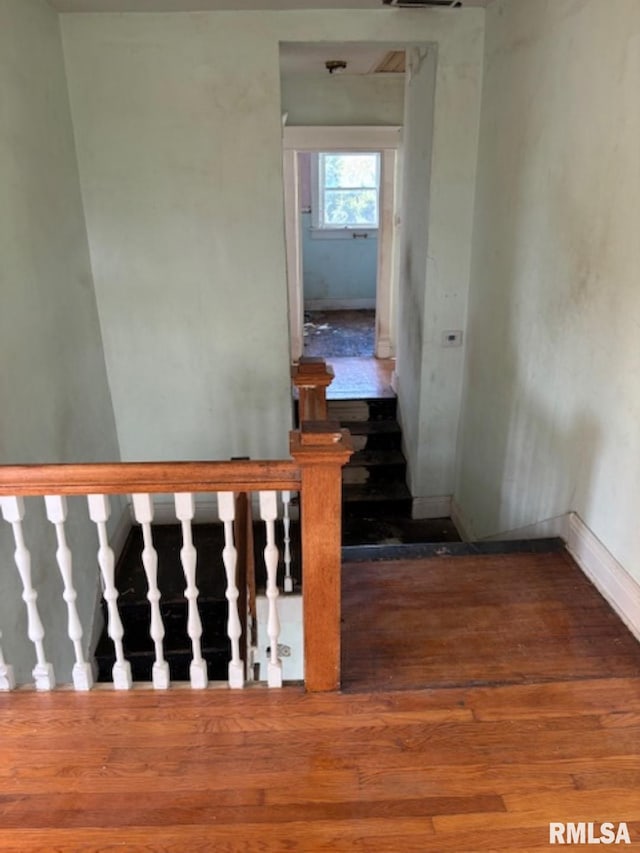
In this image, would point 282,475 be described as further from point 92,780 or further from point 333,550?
point 92,780

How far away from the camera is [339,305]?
8.87 meters

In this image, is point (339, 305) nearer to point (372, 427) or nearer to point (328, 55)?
point (372, 427)

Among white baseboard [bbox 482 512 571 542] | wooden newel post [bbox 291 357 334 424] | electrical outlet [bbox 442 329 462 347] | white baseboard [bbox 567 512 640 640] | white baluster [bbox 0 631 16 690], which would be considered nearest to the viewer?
white baluster [bbox 0 631 16 690]

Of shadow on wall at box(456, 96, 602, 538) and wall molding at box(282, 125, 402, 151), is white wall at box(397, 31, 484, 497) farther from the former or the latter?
wall molding at box(282, 125, 402, 151)

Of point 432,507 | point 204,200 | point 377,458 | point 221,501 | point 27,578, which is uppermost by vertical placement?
point 204,200

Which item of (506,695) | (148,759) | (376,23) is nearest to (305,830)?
(148,759)

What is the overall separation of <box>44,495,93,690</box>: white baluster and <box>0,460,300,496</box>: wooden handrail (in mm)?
44

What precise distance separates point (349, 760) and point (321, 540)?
62 centimetres

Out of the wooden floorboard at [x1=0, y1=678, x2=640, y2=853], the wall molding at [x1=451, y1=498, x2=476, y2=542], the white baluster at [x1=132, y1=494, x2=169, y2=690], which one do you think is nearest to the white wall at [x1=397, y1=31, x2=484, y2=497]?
the wall molding at [x1=451, y1=498, x2=476, y2=542]

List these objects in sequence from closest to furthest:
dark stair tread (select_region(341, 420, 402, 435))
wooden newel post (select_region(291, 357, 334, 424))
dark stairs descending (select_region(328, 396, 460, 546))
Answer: wooden newel post (select_region(291, 357, 334, 424)) < dark stairs descending (select_region(328, 396, 460, 546)) < dark stair tread (select_region(341, 420, 402, 435))

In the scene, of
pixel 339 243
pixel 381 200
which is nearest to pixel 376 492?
pixel 381 200

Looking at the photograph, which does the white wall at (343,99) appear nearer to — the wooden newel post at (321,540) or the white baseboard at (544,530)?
the white baseboard at (544,530)

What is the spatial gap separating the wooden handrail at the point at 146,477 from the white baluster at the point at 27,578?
5 centimetres

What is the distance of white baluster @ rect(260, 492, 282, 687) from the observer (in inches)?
69.1
